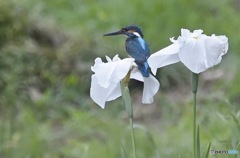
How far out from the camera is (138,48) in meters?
2.41

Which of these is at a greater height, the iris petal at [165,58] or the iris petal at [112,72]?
the iris petal at [165,58]

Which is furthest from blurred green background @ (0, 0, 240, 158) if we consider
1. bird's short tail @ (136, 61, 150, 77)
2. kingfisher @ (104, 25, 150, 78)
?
bird's short tail @ (136, 61, 150, 77)

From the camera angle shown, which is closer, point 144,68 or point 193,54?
point 193,54

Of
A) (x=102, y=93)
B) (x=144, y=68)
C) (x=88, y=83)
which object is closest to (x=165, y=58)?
(x=144, y=68)

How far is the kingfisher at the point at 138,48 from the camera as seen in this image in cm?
233

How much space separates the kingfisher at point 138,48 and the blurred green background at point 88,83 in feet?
2.36

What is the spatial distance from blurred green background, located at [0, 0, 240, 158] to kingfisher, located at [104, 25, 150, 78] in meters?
0.72

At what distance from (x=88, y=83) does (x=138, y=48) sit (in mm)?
4564

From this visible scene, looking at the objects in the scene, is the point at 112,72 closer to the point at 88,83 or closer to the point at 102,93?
the point at 102,93

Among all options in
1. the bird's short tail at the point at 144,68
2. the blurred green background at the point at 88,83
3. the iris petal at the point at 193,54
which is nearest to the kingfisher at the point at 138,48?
the bird's short tail at the point at 144,68

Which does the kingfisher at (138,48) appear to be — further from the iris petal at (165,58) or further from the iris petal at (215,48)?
the iris petal at (215,48)

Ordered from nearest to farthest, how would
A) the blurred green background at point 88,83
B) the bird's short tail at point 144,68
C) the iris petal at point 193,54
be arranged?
the iris petal at point 193,54 → the bird's short tail at point 144,68 → the blurred green background at point 88,83

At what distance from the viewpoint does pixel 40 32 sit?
7.71 metres

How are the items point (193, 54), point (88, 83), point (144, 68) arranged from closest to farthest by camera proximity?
point (193, 54) → point (144, 68) → point (88, 83)
